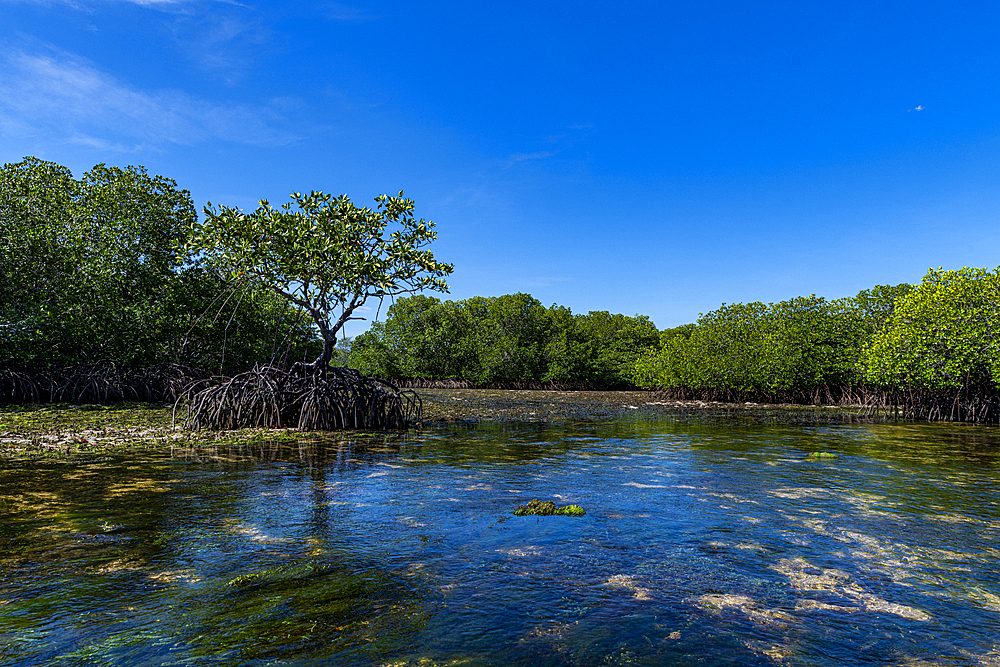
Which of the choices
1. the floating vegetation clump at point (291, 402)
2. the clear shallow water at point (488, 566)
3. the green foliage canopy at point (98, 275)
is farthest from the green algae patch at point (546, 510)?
the green foliage canopy at point (98, 275)

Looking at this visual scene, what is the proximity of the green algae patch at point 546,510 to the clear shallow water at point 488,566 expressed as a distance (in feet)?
0.79

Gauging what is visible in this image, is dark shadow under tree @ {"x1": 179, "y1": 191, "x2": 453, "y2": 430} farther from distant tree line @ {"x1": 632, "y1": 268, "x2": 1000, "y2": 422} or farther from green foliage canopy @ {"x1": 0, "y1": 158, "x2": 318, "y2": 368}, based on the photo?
distant tree line @ {"x1": 632, "y1": 268, "x2": 1000, "y2": 422}

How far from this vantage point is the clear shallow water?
3.86 m

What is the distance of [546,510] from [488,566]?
7.25 feet

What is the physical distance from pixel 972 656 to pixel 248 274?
747 inches

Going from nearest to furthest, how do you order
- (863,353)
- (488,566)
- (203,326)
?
(488,566), (863,353), (203,326)

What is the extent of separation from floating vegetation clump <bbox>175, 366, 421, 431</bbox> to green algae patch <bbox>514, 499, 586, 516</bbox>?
10.6m

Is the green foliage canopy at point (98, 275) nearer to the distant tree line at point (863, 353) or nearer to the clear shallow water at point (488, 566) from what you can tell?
the clear shallow water at point (488, 566)

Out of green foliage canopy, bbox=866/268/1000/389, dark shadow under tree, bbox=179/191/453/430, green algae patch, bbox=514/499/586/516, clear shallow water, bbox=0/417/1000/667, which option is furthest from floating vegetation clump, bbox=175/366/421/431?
green foliage canopy, bbox=866/268/1000/389

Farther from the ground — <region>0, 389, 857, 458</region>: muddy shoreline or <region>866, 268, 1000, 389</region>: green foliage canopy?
<region>866, 268, 1000, 389</region>: green foliage canopy

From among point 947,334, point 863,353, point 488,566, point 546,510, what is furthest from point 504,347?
point 488,566

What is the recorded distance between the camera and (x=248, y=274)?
720 inches

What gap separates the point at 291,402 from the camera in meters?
17.1

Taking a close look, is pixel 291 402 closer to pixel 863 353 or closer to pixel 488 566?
pixel 488 566
